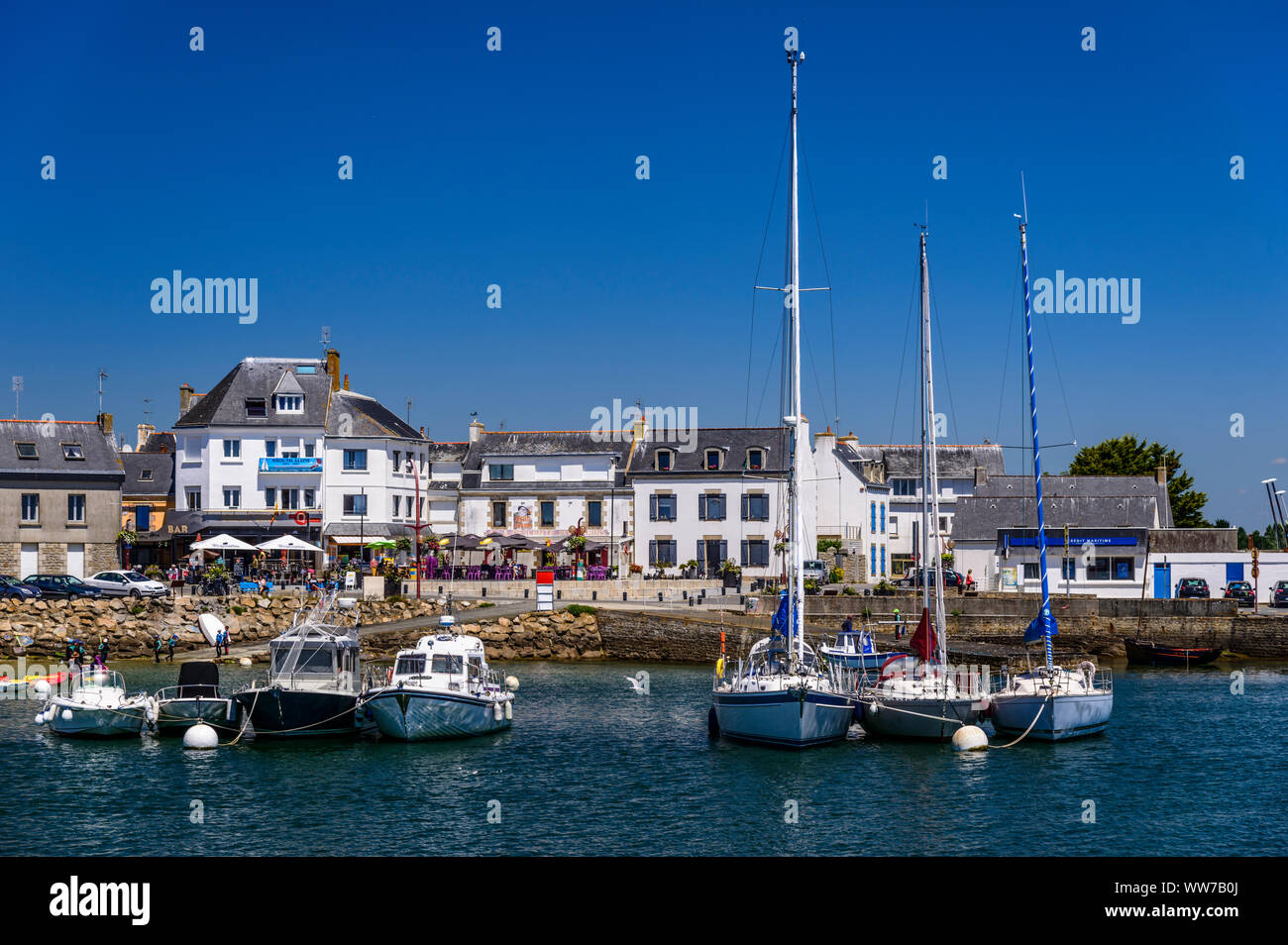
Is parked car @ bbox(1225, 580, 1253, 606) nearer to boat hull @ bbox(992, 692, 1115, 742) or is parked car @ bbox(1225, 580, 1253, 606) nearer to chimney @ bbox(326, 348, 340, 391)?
boat hull @ bbox(992, 692, 1115, 742)

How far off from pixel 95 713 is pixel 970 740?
24996 mm

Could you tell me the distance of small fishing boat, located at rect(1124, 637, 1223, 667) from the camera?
55.2 metres

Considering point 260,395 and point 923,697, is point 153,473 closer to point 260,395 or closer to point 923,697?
point 260,395

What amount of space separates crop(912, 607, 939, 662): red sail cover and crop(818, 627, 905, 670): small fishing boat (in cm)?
572

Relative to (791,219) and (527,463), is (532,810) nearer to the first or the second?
(791,219)

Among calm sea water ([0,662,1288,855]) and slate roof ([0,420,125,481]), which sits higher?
slate roof ([0,420,125,481])

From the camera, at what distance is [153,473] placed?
3238 inches

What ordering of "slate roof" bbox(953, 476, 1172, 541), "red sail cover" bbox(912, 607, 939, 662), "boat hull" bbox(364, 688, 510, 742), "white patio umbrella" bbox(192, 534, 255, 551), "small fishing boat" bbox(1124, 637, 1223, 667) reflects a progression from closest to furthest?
"boat hull" bbox(364, 688, 510, 742) → "red sail cover" bbox(912, 607, 939, 662) → "small fishing boat" bbox(1124, 637, 1223, 667) → "slate roof" bbox(953, 476, 1172, 541) → "white patio umbrella" bbox(192, 534, 255, 551)

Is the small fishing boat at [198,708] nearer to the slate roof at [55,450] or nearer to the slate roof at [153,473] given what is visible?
the slate roof at [55,450]

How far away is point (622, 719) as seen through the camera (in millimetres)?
39375

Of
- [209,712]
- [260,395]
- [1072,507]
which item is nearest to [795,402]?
[209,712]

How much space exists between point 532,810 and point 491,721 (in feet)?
30.8

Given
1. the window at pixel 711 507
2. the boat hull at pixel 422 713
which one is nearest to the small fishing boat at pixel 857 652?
the boat hull at pixel 422 713

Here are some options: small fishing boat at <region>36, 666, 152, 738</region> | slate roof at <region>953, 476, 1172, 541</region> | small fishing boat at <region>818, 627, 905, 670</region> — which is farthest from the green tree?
small fishing boat at <region>36, 666, 152, 738</region>
